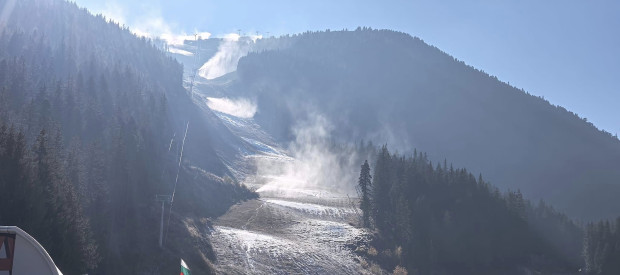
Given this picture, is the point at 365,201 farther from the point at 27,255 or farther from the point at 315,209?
the point at 27,255

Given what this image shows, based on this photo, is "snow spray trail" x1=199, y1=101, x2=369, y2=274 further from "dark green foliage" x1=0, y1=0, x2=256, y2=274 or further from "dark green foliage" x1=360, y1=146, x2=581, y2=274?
"dark green foliage" x1=360, y1=146, x2=581, y2=274

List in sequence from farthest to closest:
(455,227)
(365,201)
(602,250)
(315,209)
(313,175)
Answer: (313,175), (315,209), (365,201), (455,227), (602,250)

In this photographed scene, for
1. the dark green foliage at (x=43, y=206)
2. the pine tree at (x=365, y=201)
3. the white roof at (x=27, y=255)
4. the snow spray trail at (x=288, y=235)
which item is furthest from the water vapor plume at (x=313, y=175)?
the white roof at (x=27, y=255)

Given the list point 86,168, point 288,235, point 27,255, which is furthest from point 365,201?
point 27,255

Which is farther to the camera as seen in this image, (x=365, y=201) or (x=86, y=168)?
(x=365, y=201)

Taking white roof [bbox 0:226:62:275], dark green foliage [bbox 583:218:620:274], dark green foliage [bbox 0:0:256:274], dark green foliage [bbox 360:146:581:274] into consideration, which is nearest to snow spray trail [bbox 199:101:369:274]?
dark green foliage [bbox 0:0:256:274]
